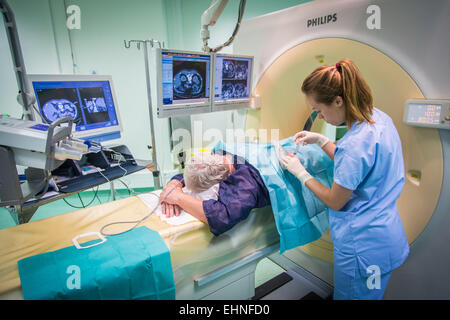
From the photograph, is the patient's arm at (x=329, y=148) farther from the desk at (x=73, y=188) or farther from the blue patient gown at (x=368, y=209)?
the desk at (x=73, y=188)

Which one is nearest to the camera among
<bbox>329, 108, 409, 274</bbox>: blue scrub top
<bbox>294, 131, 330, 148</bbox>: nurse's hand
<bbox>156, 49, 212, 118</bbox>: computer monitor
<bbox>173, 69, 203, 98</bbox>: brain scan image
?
<bbox>329, 108, 409, 274</bbox>: blue scrub top

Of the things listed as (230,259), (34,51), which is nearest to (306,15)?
(230,259)

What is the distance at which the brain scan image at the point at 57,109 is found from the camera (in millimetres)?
1686

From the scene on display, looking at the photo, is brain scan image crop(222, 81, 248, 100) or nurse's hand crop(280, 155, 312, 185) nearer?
nurse's hand crop(280, 155, 312, 185)

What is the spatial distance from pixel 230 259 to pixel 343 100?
0.93m

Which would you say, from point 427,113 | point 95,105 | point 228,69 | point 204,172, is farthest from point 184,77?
point 427,113

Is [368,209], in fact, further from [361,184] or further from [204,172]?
[204,172]

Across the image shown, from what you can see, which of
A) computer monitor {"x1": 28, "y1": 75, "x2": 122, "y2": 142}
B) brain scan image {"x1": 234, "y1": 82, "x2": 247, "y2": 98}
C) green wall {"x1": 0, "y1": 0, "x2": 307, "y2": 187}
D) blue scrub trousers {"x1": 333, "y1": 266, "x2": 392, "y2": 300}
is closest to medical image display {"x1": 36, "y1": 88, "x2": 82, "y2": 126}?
computer monitor {"x1": 28, "y1": 75, "x2": 122, "y2": 142}

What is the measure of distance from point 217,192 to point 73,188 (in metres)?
0.88

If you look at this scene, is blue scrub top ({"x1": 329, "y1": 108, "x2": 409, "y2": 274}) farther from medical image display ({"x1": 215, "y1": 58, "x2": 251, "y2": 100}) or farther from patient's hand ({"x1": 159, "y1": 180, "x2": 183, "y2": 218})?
medical image display ({"x1": 215, "y1": 58, "x2": 251, "y2": 100})

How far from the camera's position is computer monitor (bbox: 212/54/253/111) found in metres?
2.08

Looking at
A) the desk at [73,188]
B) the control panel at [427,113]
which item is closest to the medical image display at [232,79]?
the desk at [73,188]

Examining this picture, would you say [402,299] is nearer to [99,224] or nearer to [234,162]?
[234,162]
